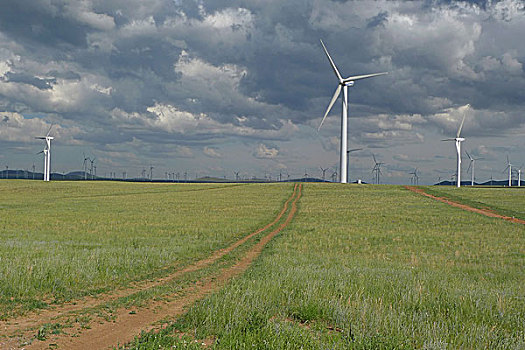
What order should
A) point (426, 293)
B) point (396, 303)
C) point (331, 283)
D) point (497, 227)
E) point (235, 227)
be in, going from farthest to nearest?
1. point (497, 227)
2. point (235, 227)
3. point (331, 283)
4. point (426, 293)
5. point (396, 303)

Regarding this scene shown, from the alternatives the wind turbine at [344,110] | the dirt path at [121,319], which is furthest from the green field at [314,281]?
the wind turbine at [344,110]

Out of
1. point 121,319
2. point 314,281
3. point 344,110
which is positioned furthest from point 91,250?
point 344,110

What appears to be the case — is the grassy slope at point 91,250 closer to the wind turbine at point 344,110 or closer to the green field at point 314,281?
the green field at point 314,281

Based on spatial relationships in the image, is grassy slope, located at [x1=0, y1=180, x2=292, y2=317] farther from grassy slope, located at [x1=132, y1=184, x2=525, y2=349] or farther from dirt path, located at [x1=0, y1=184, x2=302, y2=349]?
grassy slope, located at [x1=132, y1=184, x2=525, y2=349]

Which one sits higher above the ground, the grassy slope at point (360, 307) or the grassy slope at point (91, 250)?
the grassy slope at point (360, 307)

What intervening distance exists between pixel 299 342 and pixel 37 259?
14.3 m

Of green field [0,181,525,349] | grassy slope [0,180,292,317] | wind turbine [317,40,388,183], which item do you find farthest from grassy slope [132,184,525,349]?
wind turbine [317,40,388,183]

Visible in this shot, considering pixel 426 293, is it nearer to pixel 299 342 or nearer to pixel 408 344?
pixel 408 344

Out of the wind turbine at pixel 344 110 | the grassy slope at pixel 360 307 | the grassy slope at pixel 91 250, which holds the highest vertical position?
the wind turbine at pixel 344 110

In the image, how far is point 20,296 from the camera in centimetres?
1361

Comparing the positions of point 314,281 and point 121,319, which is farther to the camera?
point 314,281

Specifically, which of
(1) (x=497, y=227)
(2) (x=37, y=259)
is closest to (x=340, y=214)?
(1) (x=497, y=227)

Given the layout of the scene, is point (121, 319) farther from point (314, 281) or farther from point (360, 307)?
point (314, 281)

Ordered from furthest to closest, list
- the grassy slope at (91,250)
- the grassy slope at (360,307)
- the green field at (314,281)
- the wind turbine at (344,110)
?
the wind turbine at (344,110), the grassy slope at (91,250), the green field at (314,281), the grassy slope at (360,307)
